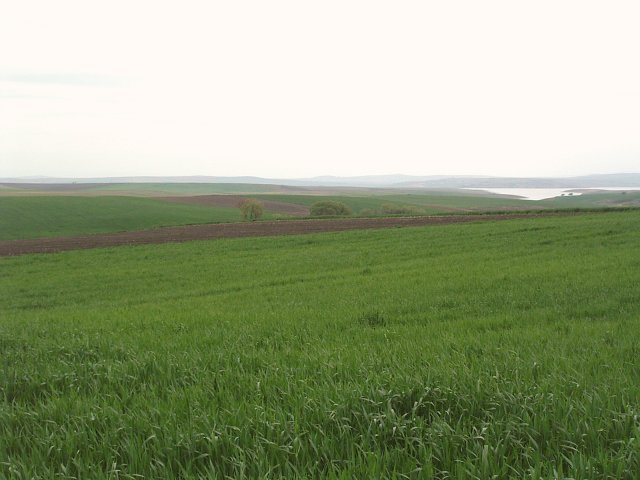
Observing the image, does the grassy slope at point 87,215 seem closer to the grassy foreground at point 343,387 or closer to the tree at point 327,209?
the tree at point 327,209

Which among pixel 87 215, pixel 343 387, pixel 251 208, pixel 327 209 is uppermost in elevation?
pixel 343 387

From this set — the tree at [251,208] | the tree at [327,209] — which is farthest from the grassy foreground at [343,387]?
the tree at [327,209]

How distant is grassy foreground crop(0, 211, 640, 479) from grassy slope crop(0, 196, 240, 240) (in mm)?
56809

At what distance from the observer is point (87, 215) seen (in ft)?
249

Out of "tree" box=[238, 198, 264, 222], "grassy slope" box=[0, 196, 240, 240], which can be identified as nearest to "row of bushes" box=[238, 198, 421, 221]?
"tree" box=[238, 198, 264, 222]

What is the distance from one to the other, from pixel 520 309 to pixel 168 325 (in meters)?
7.15

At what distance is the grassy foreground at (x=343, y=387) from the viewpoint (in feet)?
10.5

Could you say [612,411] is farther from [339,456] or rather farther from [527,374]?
[339,456]

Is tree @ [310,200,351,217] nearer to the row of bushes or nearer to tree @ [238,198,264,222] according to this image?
the row of bushes

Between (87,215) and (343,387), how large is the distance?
81.5 metres

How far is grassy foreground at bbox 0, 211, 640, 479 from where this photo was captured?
3.21 metres

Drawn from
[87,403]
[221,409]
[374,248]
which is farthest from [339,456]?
[374,248]

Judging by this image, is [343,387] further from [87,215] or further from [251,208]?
[87,215]

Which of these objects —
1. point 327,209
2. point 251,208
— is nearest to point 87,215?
point 251,208
